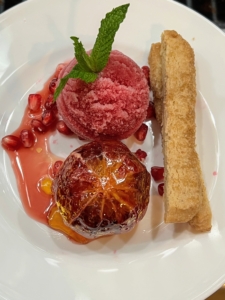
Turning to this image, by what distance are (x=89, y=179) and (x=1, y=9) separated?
3.54 ft

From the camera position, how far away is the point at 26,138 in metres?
1.72

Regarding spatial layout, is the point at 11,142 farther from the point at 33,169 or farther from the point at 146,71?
the point at 146,71

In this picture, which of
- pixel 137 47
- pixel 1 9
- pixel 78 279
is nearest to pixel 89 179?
pixel 78 279

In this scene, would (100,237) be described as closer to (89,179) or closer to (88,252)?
(88,252)

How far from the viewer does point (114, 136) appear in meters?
1.66

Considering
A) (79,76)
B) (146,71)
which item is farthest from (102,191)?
(146,71)

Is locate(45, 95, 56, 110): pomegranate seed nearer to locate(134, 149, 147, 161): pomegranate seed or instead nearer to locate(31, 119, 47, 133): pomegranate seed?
locate(31, 119, 47, 133): pomegranate seed

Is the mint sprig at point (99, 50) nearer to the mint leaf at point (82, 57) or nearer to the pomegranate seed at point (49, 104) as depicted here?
the mint leaf at point (82, 57)

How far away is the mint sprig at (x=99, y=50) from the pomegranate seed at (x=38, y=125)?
325 mm

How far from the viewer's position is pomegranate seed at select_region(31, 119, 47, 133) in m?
1.75

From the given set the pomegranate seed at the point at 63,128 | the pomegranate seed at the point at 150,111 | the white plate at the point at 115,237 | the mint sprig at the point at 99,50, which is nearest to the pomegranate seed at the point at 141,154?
the white plate at the point at 115,237

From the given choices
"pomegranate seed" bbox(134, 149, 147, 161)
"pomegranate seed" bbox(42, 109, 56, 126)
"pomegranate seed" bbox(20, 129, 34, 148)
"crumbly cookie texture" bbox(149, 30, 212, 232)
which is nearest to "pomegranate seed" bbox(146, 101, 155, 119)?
"crumbly cookie texture" bbox(149, 30, 212, 232)

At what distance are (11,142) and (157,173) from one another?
625 mm

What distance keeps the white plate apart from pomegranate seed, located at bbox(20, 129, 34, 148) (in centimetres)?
6
